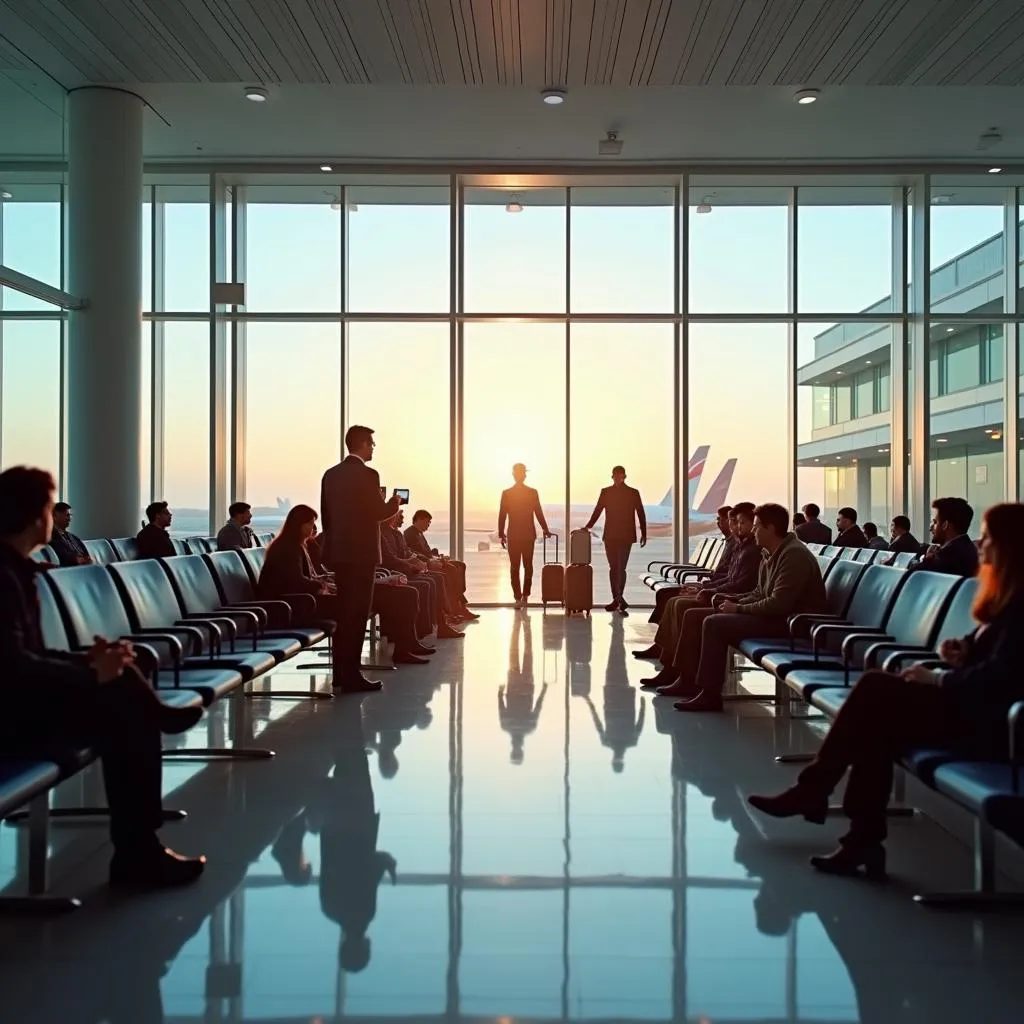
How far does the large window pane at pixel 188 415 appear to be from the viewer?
11.9 metres

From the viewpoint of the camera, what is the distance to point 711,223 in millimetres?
12141

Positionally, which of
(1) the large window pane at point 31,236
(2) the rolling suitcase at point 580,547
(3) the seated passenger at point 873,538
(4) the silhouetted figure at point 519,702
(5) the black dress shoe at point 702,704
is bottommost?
(4) the silhouetted figure at point 519,702

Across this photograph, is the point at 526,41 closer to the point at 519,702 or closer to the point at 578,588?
the point at 519,702

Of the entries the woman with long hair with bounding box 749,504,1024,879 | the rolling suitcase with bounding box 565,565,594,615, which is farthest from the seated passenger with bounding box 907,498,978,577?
the rolling suitcase with bounding box 565,565,594,615

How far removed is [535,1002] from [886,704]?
1.41 metres

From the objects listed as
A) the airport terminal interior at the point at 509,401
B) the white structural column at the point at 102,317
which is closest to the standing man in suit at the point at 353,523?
the airport terminal interior at the point at 509,401

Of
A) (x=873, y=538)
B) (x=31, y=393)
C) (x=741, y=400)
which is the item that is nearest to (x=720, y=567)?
(x=873, y=538)

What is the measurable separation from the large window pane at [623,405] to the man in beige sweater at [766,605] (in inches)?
246

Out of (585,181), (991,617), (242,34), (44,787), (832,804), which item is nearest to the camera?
(44,787)

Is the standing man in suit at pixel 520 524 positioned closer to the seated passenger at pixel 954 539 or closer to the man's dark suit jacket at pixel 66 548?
the man's dark suit jacket at pixel 66 548

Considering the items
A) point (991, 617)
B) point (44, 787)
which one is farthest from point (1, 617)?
point (991, 617)

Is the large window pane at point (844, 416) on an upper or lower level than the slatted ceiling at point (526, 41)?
lower

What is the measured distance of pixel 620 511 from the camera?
11.6m

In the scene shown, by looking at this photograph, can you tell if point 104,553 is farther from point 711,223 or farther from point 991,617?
point 711,223
